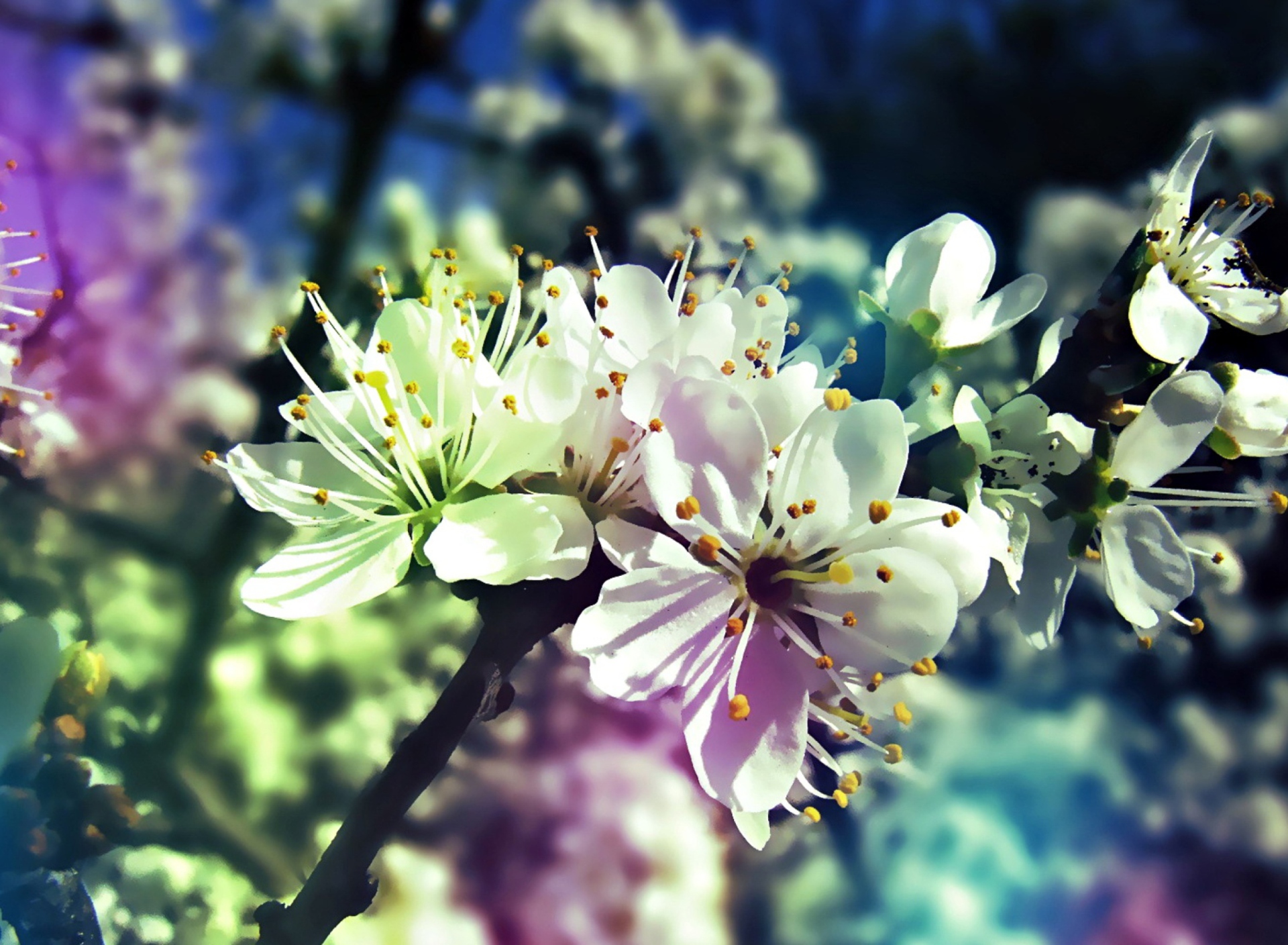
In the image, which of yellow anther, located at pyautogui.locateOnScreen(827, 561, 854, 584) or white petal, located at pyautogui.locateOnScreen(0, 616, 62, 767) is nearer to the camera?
yellow anther, located at pyautogui.locateOnScreen(827, 561, 854, 584)

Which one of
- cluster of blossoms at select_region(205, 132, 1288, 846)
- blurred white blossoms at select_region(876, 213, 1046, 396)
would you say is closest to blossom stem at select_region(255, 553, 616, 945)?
cluster of blossoms at select_region(205, 132, 1288, 846)

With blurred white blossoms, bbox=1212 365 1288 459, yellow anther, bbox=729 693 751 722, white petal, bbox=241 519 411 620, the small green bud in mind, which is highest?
the small green bud

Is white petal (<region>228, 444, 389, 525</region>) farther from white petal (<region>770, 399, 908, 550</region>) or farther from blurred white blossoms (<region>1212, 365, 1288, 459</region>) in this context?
blurred white blossoms (<region>1212, 365, 1288, 459</region>)

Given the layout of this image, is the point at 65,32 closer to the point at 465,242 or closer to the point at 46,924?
the point at 465,242

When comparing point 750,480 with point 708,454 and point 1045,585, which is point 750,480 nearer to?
Result: point 708,454

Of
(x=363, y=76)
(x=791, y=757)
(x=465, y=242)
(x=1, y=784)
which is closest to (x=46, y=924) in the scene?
(x=1, y=784)

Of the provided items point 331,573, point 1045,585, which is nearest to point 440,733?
point 331,573

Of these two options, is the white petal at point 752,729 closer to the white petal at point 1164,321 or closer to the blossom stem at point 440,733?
the blossom stem at point 440,733
